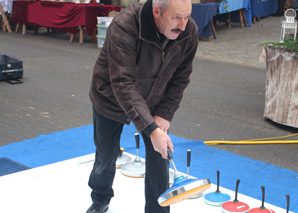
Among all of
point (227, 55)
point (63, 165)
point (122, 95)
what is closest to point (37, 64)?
point (227, 55)

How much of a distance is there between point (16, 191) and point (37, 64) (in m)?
5.44

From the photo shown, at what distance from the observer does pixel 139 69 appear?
2.06 metres

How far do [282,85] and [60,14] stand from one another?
7370mm

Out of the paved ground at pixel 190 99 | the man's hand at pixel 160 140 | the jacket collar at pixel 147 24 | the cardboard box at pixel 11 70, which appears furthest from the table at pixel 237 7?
the man's hand at pixel 160 140

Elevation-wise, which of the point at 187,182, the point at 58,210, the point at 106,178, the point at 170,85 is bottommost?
the point at 58,210

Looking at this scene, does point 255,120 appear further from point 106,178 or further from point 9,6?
point 9,6

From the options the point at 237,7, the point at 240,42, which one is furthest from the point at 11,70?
the point at 237,7

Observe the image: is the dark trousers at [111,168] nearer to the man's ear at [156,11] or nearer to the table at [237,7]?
the man's ear at [156,11]

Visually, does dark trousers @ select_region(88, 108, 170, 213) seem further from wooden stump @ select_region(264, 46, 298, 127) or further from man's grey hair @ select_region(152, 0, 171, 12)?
wooden stump @ select_region(264, 46, 298, 127)

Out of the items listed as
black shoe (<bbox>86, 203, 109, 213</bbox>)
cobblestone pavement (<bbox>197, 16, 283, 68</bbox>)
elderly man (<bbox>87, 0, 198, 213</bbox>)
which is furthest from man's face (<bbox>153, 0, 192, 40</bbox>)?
cobblestone pavement (<bbox>197, 16, 283, 68</bbox>)

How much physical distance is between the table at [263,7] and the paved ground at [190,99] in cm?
350

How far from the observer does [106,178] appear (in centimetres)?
246

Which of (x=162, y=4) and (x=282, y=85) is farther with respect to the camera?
(x=282, y=85)

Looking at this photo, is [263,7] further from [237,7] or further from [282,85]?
[282,85]
